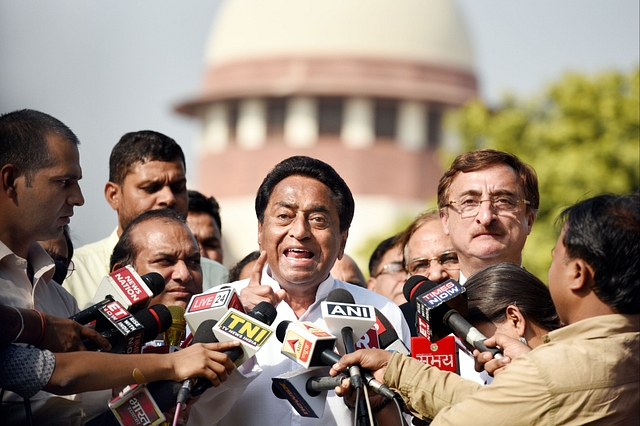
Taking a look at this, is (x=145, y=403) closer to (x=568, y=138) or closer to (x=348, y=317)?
(x=348, y=317)

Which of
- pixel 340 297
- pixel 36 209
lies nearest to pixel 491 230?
pixel 340 297

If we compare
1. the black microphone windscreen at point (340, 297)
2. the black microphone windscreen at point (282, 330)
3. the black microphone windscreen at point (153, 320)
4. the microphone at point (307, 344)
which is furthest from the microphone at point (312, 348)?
the black microphone windscreen at point (153, 320)

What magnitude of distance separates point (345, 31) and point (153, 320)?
39423mm

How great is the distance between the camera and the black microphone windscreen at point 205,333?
408 cm

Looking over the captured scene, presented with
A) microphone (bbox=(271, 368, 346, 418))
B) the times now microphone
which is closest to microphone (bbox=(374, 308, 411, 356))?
microphone (bbox=(271, 368, 346, 418))

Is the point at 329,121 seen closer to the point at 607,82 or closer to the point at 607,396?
the point at 607,82

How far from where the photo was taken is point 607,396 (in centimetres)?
350

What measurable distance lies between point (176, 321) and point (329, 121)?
128 feet

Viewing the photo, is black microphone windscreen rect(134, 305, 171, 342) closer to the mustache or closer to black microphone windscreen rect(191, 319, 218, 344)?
black microphone windscreen rect(191, 319, 218, 344)

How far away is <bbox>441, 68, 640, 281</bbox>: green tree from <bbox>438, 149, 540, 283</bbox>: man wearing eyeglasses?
1206 centimetres

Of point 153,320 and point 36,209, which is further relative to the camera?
point 36,209

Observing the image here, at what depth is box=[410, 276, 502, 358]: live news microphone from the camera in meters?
3.87

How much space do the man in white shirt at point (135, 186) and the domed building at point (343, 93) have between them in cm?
3483

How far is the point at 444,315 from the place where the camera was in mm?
3979
